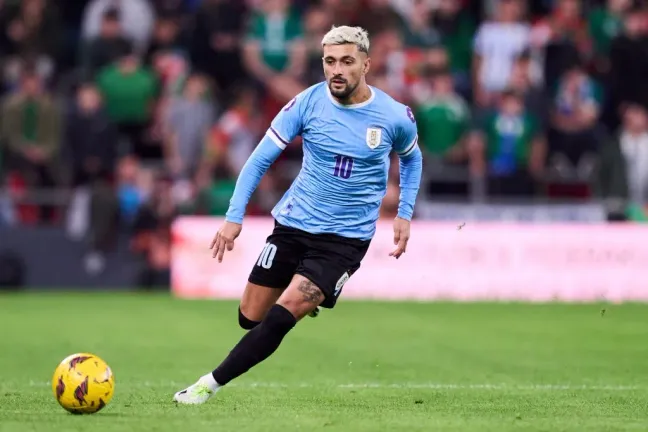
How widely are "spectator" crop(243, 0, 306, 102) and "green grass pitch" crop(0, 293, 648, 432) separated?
3656 millimetres

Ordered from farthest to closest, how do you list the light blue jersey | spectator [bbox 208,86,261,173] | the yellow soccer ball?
spectator [bbox 208,86,261,173]
the light blue jersey
the yellow soccer ball

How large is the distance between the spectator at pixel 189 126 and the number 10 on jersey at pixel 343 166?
37.6ft

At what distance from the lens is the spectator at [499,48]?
69.8ft

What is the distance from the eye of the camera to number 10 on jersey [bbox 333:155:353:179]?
355 inches

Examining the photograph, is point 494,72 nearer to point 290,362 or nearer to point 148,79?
point 148,79

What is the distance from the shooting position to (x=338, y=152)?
29.5 ft

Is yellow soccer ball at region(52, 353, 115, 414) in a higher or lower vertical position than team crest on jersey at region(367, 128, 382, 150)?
lower

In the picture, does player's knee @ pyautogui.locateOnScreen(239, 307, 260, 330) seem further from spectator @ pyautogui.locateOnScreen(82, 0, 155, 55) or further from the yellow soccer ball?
spectator @ pyautogui.locateOnScreen(82, 0, 155, 55)

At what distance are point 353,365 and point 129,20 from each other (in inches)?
421

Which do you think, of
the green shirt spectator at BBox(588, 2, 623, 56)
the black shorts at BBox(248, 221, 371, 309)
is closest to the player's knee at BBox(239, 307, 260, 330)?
the black shorts at BBox(248, 221, 371, 309)

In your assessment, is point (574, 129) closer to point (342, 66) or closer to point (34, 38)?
point (34, 38)

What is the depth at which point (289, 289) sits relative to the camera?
28.6 feet

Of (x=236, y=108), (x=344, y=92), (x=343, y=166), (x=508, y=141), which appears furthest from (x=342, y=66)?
(x=508, y=141)

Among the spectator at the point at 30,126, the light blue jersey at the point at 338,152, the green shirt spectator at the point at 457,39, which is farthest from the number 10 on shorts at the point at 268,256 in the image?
the green shirt spectator at the point at 457,39
